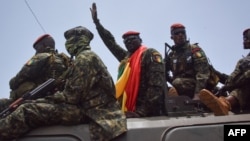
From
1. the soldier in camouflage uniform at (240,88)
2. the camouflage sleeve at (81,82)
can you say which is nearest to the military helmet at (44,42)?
the camouflage sleeve at (81,82)

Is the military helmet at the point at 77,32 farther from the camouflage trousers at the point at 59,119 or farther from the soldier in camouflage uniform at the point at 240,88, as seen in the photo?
the soldier in camouflage uniform at the point at 240,88

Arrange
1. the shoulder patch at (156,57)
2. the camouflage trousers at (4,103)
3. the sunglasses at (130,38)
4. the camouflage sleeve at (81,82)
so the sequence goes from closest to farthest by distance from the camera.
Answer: the camouflage sleeve at (81,82)
the camouflage trousers at (4,103)
the shoulder patch at (156,57)
the sunglasses at (130,38)

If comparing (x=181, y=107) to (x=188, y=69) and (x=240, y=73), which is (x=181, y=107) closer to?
(x=240, y=73)

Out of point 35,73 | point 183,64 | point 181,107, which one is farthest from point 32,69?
point 183,64

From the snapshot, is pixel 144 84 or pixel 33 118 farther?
pixel 144 84

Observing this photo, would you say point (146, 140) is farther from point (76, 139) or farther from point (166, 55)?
point (166, 55)

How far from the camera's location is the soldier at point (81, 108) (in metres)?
3.25

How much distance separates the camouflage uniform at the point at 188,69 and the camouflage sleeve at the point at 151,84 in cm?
48

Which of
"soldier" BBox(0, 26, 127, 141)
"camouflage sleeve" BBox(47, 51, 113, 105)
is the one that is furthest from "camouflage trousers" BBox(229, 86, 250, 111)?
"camouflage sleeve" BBox(47, 51, 113, 105)

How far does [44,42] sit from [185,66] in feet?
5.85

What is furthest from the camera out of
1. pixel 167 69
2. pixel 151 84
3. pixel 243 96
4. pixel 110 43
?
pixel 110 43

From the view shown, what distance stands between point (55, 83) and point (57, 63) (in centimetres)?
47

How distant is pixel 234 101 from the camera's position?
166 inches

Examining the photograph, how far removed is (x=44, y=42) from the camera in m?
4.87
